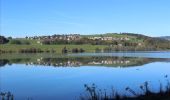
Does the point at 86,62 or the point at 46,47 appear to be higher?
the point at 86,62

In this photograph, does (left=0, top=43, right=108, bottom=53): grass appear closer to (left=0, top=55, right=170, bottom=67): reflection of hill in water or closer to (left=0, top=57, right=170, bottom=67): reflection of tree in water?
(left=0, top=55, right=170, bottom=67): reflection of hill in water

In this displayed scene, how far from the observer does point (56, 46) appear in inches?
4375

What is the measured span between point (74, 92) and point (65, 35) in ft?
392

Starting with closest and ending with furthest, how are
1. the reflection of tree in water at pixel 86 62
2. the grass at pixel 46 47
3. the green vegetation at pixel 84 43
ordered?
the reflection of tree in water at pixel 86 62
the grass at pixel 46 47
the green vegetation at pixel 84 43

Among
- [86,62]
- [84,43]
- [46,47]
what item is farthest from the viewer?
[84,43]

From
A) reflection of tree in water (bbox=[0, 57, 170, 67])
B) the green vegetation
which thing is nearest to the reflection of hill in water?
reflection of tree in water (bbox=[0, 57, 170, 67])

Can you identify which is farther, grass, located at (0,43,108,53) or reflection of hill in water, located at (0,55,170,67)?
grass, located at (0,43,108,53)

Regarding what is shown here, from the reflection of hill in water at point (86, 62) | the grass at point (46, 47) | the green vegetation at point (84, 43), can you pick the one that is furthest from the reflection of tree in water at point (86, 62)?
the green vegetation at point (84, 43)

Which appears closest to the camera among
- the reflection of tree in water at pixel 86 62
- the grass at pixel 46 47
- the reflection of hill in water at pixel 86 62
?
the reflection of tree in water at pixel 86 62

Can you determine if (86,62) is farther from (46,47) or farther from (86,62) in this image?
(46,47)

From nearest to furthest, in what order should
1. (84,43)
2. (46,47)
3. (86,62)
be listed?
(86,62)
(46,47)
(84,43)

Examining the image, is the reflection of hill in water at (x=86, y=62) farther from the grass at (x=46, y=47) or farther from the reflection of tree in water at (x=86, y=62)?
the grass at (x=46, y=47)

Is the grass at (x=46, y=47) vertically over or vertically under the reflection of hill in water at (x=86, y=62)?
under

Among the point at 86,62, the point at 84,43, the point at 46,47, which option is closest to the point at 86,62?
the point at 86,62
